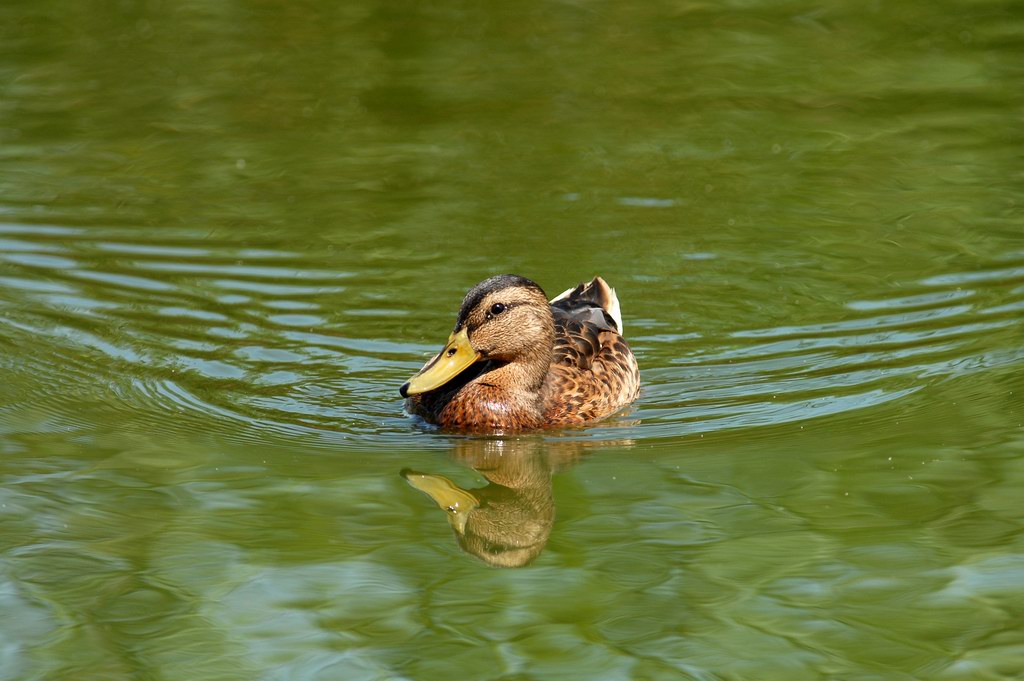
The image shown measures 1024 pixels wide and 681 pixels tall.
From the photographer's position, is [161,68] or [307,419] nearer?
[307,419]

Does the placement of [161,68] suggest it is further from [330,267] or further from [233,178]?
[330,267]

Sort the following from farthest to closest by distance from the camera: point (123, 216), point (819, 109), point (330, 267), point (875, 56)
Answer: point (875, 56) < point (819, 109) < point (123, 216) < point (330, 267)

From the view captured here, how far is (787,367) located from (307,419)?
3.09 meters

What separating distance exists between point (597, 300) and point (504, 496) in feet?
9.46

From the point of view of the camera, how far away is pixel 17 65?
1784cm

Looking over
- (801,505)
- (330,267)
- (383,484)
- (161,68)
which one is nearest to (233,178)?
(330,267)

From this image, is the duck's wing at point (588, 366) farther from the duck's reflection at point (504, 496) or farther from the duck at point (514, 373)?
the duck's reflection at point (504, 496)

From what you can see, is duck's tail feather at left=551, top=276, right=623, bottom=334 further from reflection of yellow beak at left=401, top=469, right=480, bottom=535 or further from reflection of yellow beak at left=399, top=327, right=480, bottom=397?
reflection of yellow beak at left=401, top=469, right=480, bottom=535

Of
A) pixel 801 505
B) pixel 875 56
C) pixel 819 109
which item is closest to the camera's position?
pixel 801 505

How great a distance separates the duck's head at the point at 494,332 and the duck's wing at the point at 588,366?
0.22 meters

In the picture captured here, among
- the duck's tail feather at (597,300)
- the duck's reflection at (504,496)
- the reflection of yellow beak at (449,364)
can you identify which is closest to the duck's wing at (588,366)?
the duck's tail feather at (597,300)

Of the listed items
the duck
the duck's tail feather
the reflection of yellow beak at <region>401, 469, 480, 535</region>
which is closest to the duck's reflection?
the reflection of yellow beak at <region>401, 469, 480, 535</region>

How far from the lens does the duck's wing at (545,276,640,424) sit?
938 cm

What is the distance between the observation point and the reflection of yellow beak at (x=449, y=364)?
8.91m
